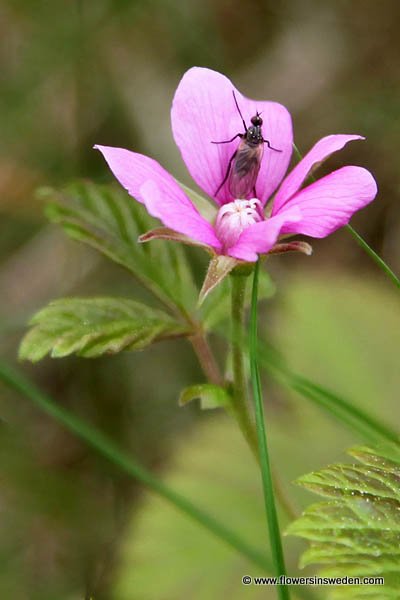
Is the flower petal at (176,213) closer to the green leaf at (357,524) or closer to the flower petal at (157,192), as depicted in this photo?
the flower petal at (157,192)

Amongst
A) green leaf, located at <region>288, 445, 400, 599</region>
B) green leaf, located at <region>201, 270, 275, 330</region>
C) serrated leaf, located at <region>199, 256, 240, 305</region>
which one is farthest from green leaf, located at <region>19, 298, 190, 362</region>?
green leaf, located at <region>288, 445, 400, 599</region>

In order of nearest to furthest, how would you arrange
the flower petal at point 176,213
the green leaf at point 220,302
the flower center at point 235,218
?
the flower petal at point 176,213 < the flower center at point 235,218 < the green leaf at point 220,302

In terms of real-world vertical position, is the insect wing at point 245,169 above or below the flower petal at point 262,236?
above

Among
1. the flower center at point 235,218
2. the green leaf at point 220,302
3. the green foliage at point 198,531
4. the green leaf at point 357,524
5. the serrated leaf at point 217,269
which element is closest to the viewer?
the green leaf at point 357,524

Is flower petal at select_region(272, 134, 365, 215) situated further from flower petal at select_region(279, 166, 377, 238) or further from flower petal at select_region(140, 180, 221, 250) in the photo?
flower petal at select_region(140, 180, 221, 250)

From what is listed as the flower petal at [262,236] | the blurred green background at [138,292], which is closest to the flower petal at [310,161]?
the flower petal at [262,236]
